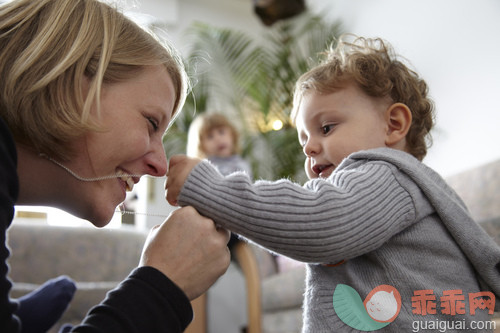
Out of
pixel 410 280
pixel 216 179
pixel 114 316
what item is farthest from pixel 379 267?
pixel 114 316

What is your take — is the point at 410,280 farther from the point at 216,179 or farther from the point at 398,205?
the point at 216,179

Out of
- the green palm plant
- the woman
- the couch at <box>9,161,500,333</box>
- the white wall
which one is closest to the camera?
the woman

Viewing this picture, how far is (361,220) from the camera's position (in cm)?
71

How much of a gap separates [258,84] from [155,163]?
258 centimetres

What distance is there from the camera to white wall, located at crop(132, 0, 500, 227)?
2.17 meters

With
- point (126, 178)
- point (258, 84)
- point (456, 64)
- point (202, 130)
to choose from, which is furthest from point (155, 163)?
point (258, 84)

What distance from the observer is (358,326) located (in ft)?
2.38

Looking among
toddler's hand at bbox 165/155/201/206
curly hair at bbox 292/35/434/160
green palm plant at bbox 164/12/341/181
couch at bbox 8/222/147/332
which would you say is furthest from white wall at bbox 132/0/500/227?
toddler's hand at bbox 165/155/201/206

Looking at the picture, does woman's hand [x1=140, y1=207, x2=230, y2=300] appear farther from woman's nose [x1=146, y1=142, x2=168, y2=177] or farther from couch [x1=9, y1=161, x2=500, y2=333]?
couch [x1=9, y1=161, x2=500, y2=333]

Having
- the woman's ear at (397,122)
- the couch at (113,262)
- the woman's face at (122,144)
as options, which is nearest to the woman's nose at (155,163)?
the woman's face at (122,144)

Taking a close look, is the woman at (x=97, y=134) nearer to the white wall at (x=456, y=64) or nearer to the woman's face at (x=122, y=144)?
the woman's face at (x=122, y=144)

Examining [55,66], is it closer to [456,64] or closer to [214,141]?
[456,64]

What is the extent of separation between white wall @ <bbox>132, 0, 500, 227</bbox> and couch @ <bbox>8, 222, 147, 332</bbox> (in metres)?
0.27

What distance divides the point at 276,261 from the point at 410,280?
199 centimetres
